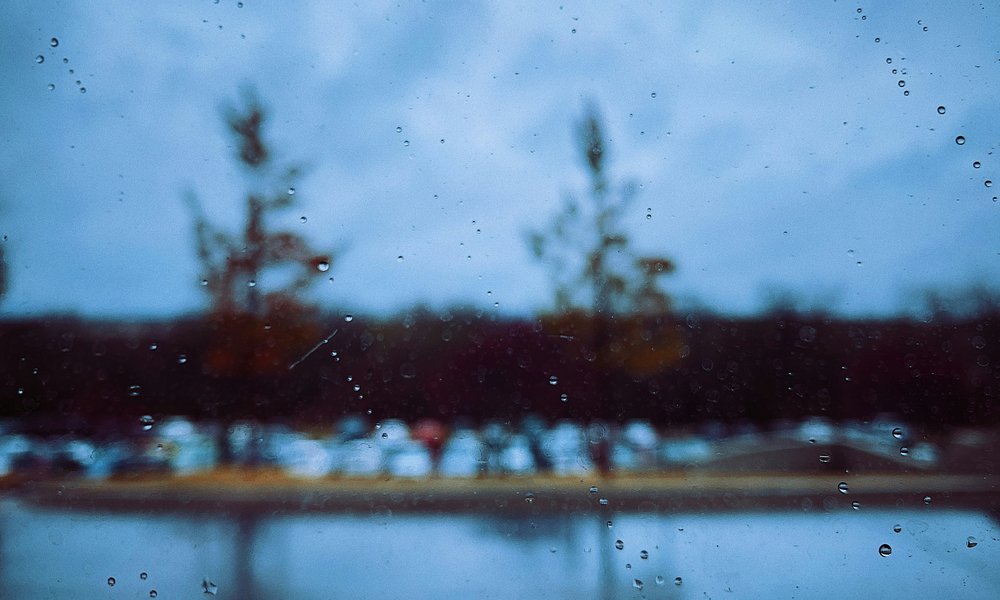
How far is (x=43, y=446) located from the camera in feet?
7.51

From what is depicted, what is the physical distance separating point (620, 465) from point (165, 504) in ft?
4.66

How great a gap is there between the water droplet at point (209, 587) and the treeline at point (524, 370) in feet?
1.60

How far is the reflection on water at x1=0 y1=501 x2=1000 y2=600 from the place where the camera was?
2.09 metres

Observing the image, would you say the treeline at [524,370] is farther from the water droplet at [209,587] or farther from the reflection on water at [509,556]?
the water droplet at [209,587]

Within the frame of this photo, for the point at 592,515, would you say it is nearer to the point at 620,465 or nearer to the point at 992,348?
the point at 620,465

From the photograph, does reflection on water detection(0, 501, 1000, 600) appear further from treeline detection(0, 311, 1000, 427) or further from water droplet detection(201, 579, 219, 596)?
treeline detection(0, 311, 1000, 427)

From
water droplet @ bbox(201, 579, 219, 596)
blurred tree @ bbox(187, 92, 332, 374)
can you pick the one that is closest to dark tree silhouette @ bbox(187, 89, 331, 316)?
blurred tree @ bbox(187, 92, 332, 374)

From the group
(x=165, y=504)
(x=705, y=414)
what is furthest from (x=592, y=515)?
(x=165, y=504)

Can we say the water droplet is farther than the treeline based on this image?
No

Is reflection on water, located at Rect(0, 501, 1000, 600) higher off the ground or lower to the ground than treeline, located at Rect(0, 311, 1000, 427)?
lower

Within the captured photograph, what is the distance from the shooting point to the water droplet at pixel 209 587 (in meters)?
2.10

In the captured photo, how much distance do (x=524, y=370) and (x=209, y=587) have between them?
110 cm

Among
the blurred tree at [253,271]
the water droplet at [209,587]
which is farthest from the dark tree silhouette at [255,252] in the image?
the water droplet at [209,587]

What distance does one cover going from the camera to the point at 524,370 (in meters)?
2.25
